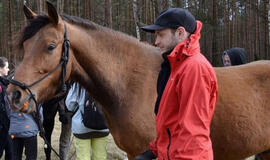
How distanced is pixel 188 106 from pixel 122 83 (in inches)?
52.7

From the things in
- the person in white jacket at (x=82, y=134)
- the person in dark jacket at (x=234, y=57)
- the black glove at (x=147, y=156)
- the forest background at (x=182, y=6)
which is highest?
the forest background at (x=182, y=6)

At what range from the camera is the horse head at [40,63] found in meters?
2.47

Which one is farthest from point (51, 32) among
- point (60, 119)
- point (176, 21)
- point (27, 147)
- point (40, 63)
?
point (60, 119)

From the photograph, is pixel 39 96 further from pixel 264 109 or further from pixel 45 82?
pixel 264 109

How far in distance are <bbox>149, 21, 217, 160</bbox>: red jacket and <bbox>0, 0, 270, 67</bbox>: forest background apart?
1270 centimetres

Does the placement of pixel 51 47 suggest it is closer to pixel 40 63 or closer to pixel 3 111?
pixel 40 63

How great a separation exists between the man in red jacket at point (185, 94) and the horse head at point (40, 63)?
1.11m

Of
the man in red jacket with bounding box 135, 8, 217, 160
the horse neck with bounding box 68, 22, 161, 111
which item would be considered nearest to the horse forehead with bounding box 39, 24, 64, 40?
the horse neck with bounding box 68, 22, 161, 111

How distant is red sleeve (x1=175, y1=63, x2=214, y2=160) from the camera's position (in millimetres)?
1471

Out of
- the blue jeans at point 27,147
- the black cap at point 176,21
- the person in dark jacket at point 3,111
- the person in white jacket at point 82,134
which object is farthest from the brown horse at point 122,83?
the person in dark jacket at point 3,111

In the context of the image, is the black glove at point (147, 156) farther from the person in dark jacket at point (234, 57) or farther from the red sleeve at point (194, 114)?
the person in dark jacket at point (234, 57)

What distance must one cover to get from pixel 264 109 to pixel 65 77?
7.00 feet

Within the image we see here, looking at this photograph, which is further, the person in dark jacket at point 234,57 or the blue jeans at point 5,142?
the blue jeans at point 5,142

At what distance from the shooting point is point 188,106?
153cm
